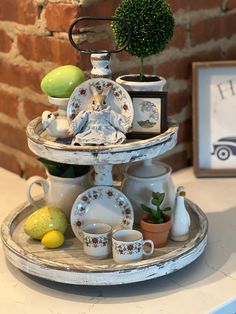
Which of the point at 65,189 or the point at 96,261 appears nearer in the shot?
the point at 96,261

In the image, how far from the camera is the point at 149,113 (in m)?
1.16

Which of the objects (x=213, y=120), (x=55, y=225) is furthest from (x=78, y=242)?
(x=213, y=120)

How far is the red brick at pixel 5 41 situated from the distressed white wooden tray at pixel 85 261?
53 cm

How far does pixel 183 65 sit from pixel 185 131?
183 millimetres

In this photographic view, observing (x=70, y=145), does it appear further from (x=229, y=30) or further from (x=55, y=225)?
(x=229, y=30)

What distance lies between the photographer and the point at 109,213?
1.14m

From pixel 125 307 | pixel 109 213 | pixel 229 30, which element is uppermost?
pixel 229 30

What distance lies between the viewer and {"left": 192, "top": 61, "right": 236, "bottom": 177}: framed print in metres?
1.58

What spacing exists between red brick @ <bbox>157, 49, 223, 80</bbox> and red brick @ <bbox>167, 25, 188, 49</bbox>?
1.6 inches

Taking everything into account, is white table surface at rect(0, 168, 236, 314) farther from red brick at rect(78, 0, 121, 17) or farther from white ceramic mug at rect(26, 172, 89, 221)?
red brick at rect(78, 0, 121, 17)

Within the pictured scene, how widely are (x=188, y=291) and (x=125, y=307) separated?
12 centimetres

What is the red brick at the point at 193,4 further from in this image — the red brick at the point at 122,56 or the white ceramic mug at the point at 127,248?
the white ceramic mug at the point at 127,248

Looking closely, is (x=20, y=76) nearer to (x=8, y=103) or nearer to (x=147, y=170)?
(x=8, y=103)

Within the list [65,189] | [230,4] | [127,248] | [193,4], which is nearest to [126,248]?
[127,248]
